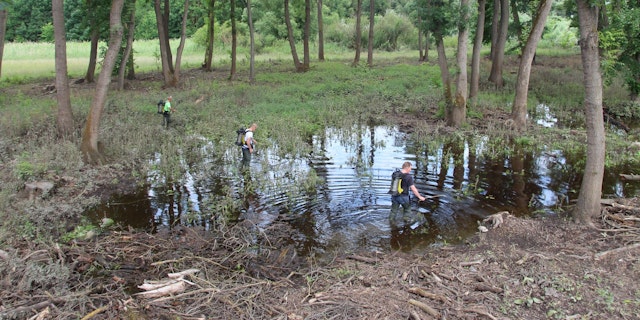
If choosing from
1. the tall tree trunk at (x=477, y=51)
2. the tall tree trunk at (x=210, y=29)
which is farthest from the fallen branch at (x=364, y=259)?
the tall tree trunk at (x=210, y=29)

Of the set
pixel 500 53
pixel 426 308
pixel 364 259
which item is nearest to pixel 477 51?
pixel 500 53

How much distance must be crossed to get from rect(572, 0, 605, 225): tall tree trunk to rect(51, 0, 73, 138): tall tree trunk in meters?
14.4

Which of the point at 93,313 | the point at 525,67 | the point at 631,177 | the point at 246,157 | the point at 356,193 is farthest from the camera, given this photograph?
the point at 525,67

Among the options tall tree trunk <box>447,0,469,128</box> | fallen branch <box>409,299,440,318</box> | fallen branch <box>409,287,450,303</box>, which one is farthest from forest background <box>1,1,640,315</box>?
fallen branch <box>409,299,440,318</box>

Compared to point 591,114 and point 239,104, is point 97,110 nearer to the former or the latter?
point 239,104

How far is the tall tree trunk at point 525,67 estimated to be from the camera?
16984 mm

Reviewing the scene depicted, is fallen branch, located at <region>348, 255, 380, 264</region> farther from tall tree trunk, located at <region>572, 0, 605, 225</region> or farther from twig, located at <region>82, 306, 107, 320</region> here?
tall tree trunk, located at <region>572, 0, 605, 225</region>

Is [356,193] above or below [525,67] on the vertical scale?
below

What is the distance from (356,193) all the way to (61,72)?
1075 centimetres

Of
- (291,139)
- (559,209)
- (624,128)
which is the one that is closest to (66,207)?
(291,139)

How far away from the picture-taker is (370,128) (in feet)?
67.1

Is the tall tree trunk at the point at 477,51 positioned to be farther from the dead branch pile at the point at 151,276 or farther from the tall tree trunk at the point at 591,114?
the dead branch pile at the point at 151,276

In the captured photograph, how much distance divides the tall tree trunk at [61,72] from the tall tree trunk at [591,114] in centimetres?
1441

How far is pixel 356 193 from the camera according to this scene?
12.4m
